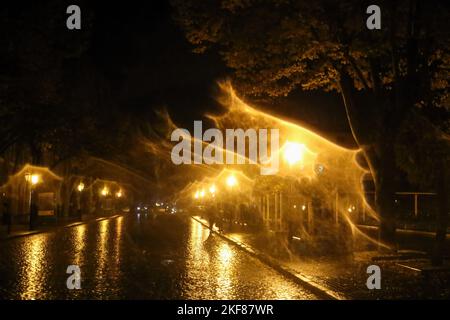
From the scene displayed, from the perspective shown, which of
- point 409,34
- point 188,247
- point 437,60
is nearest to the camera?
point 409,34

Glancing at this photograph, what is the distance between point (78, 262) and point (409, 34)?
11849mm

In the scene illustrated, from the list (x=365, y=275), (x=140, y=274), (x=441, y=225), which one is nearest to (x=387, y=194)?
(x=441, y=225)

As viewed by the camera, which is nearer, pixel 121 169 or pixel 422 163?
pixel 422 163

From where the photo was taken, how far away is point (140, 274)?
12852 millimetres

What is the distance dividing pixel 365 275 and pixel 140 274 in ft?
18.5

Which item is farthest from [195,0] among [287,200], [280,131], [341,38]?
[280,131]

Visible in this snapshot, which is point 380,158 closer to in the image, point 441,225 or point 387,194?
point 387,194

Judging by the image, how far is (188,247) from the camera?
20703 millimetres

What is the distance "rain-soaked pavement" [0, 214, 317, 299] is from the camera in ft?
33.3

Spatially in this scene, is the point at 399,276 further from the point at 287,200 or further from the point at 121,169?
the point at 121,169

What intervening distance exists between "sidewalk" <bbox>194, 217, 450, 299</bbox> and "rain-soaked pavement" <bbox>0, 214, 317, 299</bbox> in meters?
0.48

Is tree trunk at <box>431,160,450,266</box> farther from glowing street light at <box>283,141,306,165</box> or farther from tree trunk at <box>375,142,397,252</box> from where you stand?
glowing street light at <box>283,141,306,165</box>

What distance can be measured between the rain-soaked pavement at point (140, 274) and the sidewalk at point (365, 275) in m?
0.48

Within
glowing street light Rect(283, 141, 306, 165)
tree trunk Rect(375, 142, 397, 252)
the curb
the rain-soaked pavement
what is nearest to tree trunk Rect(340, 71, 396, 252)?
tree trunk Rect(375, 142, 397, 252)
